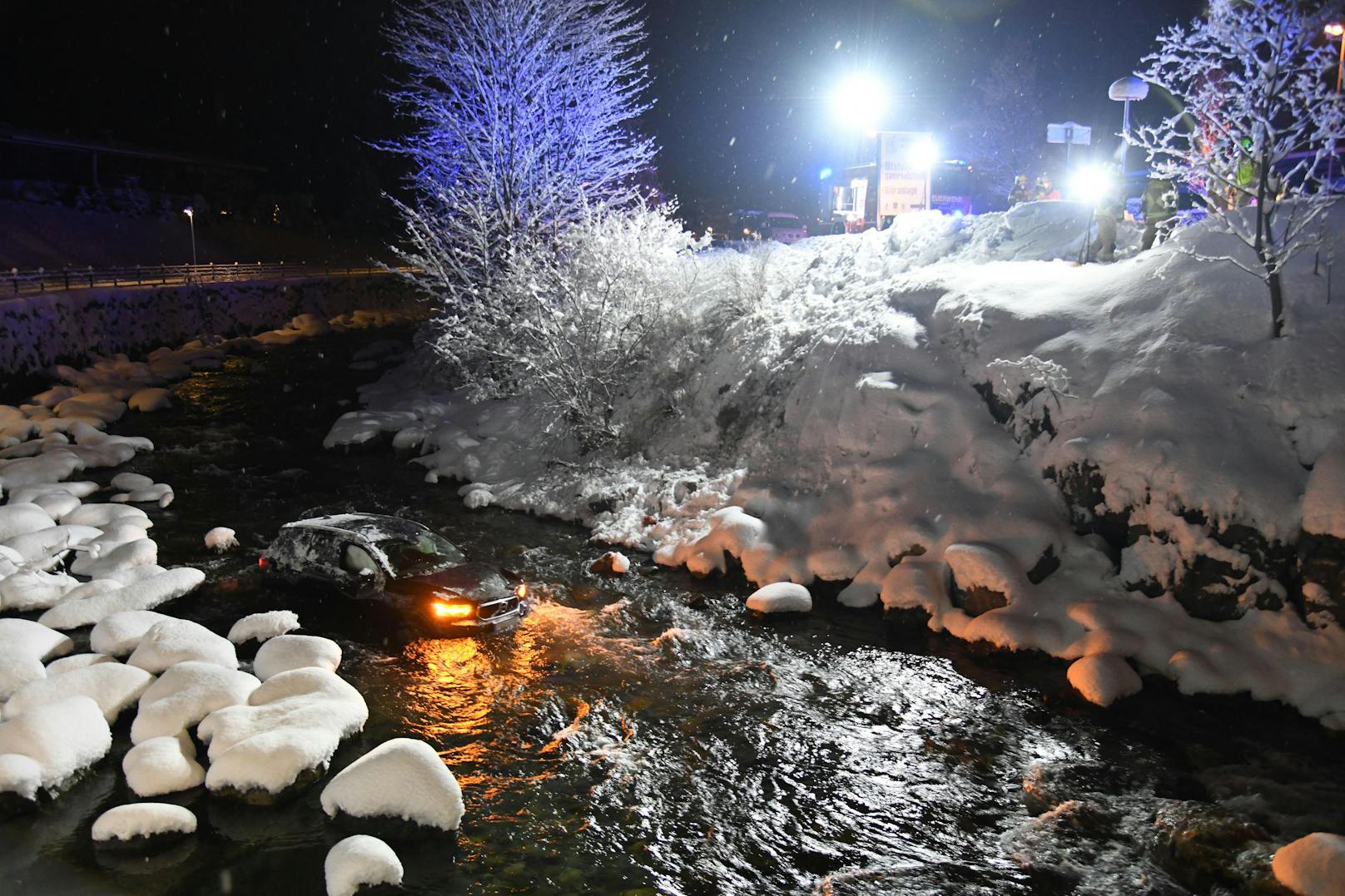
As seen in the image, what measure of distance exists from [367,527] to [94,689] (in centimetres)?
405

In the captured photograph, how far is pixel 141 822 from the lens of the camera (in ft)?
24.7

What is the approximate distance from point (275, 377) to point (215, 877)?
27.8 metres

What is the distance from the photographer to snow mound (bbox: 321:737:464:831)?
7.85m

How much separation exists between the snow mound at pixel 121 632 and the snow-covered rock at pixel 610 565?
663 cm

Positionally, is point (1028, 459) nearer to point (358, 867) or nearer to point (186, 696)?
point (358, 867)

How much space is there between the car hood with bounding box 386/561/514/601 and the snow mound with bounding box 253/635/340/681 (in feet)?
4.64

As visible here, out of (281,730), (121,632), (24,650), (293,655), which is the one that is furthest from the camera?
(121,632)

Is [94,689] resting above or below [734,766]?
above

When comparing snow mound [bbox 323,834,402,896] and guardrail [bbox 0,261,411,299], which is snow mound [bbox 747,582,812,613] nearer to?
snow mound [bbox 323,834,402,896]

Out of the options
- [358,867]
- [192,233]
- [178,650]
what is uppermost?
[192,233]

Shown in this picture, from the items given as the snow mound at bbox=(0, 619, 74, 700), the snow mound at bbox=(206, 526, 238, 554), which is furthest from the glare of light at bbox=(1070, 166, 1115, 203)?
the snow mound at bbox=(0, 619, 74, 700)

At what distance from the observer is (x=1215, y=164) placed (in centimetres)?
1416

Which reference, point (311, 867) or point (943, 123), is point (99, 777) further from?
point (943, 123)

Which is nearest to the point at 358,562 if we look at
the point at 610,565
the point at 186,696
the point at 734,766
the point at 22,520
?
the point at 186,696
